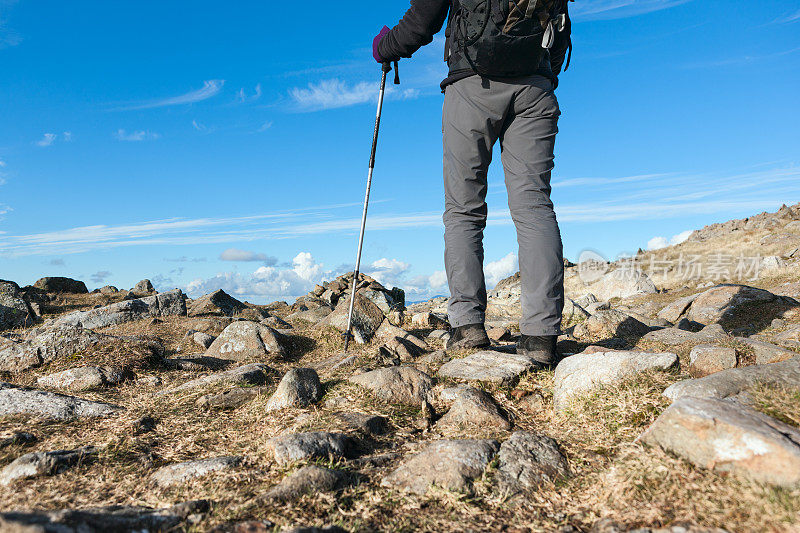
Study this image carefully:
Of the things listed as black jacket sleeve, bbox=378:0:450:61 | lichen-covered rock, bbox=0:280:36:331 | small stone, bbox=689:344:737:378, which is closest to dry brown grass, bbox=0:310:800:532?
small stone, bbox=689:344:737:378

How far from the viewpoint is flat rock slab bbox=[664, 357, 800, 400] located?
3.62m

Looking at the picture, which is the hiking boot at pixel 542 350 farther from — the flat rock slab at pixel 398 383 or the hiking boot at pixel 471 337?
the flat rock slab at pixel 398 383

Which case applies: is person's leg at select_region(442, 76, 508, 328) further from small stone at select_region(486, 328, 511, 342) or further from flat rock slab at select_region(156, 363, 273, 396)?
flat rock slab at select_region(156, 363, 273, 396)

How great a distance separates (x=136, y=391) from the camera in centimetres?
563

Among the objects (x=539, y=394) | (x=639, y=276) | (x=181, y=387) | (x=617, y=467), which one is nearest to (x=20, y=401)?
(x=181, y=387)

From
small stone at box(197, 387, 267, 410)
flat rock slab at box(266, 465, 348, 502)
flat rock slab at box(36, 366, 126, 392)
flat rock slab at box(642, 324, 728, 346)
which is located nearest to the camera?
flat rock slab at box(266, 465, 348, 502)

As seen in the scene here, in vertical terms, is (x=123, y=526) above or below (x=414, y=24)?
below

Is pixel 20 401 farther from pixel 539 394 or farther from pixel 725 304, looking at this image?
pixel 725 304

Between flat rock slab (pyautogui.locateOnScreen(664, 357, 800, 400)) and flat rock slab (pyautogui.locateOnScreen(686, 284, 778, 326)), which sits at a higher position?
flat rock slab (pyautogui.locateOnScreen(664, 357, 800, 400))

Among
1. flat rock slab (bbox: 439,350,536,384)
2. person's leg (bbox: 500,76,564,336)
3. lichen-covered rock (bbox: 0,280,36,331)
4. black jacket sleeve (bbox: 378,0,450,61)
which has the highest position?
black jacket sleeve (bbox: 378,0,450,61)

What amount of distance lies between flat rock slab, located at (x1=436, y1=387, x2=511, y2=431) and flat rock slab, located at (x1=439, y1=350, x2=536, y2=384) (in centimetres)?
47

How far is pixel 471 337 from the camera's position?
19.1 feet

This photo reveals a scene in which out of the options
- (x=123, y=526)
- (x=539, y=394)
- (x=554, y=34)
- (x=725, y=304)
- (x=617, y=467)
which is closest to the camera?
(x=123, y=526)

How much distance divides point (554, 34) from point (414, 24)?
143 cm
